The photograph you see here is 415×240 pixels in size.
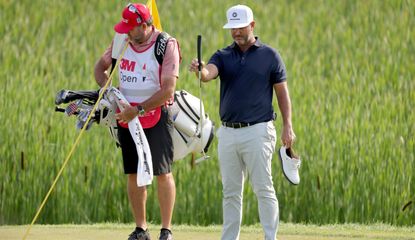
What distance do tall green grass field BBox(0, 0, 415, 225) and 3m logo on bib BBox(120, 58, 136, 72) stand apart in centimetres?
302

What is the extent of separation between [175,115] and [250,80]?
0.76m

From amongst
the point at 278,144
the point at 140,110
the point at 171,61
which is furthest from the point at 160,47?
the point at 278,144

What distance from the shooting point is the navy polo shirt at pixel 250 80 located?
7355 millimetres

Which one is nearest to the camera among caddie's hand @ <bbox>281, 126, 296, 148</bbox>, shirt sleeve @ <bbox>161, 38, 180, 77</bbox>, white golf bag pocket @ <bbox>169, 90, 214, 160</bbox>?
caddie's hand @ <bbox>281, 126, 296, 148</bbox>

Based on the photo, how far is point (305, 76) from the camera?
13.9 m

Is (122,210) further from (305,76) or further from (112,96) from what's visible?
(305,76)

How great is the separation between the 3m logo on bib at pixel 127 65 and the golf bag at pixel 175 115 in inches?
6.0

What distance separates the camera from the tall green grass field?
1059cm

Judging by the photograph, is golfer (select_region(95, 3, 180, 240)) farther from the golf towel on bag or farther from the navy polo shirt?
the navy polo shirt

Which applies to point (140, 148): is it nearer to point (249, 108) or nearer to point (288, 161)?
point (249, 108)

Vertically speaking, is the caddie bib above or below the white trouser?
above

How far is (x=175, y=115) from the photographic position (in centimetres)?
793

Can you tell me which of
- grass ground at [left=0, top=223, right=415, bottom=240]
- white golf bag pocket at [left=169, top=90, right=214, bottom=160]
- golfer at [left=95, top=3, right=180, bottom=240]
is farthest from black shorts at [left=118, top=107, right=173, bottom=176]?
grass ground at [left=0, top=223, right=415, bottom=240]

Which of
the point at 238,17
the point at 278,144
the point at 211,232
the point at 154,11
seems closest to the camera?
the point at 238,17
